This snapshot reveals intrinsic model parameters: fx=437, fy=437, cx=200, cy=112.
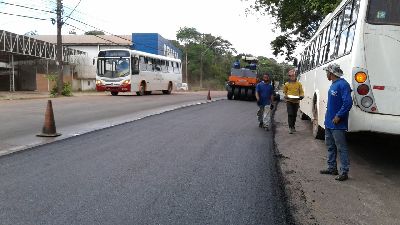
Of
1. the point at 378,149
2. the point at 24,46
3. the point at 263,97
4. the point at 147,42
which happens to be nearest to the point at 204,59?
the point at 147,42

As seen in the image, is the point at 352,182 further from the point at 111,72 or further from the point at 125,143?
the point at 111,72

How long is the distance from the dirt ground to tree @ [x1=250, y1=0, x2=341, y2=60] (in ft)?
31.6

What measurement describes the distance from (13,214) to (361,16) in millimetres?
5738

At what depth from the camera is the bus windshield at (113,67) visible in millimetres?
29578

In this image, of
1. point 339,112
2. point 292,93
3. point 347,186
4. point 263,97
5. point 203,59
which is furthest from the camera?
point 203,59

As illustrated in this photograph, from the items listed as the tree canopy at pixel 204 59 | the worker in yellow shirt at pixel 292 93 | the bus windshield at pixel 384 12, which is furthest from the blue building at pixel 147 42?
the bus windshield at pixel 384 12

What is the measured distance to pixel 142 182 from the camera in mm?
5980

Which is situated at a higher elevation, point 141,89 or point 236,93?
point 141,89

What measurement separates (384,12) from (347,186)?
282 cm

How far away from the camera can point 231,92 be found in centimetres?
3020

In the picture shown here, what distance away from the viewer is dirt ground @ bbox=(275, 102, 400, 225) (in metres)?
4.89

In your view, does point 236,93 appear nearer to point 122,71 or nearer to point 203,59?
point 122,71

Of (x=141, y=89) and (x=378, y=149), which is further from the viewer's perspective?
(x=141, y=89)

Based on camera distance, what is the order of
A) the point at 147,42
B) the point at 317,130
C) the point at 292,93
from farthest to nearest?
the point at 147,42
the point at 292,93
the point at 317,130
